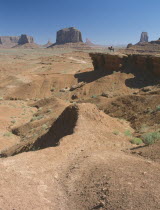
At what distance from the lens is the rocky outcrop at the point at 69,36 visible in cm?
15038

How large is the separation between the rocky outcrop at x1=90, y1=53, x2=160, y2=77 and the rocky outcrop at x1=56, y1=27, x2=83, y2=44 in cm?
12704

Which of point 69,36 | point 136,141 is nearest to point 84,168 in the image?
point 136,141

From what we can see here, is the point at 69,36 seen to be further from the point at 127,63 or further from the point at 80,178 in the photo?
the point at 80,178

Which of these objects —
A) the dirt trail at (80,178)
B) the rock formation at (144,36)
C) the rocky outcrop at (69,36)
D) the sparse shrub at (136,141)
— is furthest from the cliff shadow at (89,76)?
the rock formation at (144,36)

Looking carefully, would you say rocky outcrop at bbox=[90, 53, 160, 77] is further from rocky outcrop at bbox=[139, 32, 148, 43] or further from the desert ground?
rocky outcrop at bbox=[139, 32, 148, 43]

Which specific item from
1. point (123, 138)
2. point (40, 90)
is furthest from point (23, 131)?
point (40, 90)

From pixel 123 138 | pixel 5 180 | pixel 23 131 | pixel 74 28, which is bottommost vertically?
pixel 23 131

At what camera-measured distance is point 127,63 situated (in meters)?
27.0

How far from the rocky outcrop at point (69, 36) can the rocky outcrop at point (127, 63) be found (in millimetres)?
127036

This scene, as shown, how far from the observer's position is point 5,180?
5293 mm

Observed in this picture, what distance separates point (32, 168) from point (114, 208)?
9.22 feet

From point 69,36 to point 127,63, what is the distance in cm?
13233

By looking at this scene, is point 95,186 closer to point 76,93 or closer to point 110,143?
point 110,143

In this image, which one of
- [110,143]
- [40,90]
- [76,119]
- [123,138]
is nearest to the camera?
[110,143]
